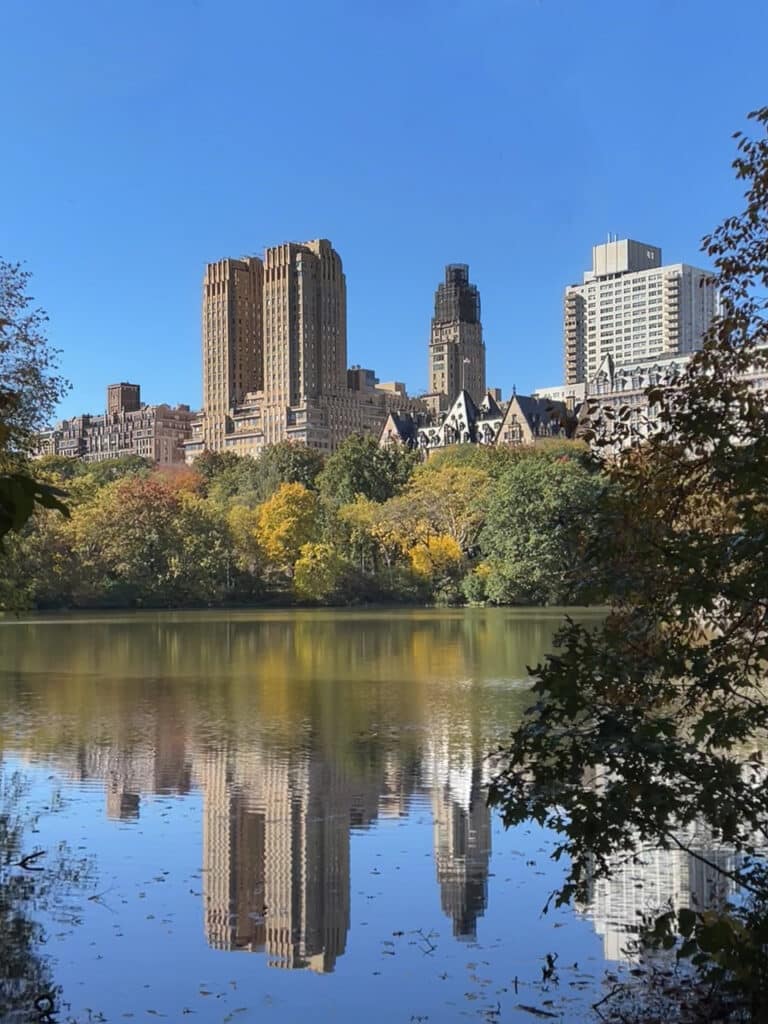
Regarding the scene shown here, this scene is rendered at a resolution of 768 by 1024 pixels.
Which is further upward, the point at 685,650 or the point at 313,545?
the point at 313,545

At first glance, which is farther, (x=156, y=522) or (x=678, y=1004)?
(x=156, y=522)

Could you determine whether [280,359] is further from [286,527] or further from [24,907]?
[24,907]

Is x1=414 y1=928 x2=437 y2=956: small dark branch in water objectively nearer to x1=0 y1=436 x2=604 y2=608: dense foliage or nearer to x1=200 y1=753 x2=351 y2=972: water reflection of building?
x1=200 y1=753 x2=351 y2=972: water reflection of building

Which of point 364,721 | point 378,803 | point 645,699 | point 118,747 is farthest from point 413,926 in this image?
point 364,721

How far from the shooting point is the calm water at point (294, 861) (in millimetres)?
7441

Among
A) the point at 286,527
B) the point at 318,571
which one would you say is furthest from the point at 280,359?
the point at 318,571

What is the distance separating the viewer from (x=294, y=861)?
10.5 meters

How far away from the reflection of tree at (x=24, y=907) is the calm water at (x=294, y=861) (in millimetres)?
137

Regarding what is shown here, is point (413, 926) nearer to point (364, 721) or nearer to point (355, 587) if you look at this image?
point (364, 721)

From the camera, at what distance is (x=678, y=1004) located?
6738 millimetres

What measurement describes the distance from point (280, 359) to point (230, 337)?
49.1 feet

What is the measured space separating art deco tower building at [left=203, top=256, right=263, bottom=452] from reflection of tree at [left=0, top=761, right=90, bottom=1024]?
18055 cm

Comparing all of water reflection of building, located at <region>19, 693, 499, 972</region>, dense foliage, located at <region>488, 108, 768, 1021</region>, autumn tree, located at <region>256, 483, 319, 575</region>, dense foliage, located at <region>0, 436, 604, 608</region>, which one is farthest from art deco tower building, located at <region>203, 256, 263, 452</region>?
dense foliage, located at <region>488, 108, 768, 1021</region>

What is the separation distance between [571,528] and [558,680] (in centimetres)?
127
